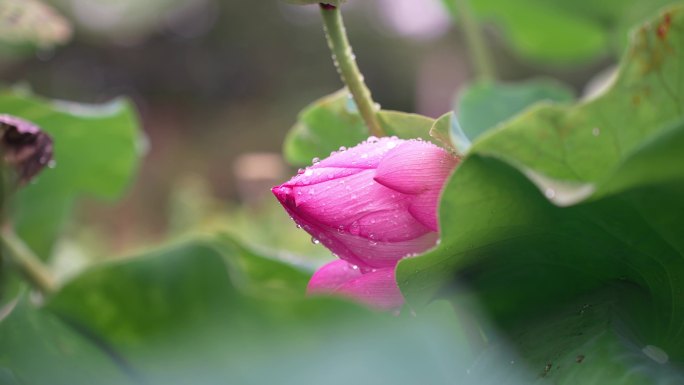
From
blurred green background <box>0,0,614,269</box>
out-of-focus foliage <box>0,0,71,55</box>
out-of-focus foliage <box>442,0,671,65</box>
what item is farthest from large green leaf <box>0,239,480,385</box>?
blurred green background <box>0,0,614,269</box>

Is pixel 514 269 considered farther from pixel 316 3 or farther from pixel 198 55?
pixel 198 55

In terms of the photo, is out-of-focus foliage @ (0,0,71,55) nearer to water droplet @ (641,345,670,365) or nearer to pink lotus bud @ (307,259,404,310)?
pink lotus bud @ (307,259,404,310)

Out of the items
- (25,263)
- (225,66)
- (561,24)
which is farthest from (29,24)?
(225,66)

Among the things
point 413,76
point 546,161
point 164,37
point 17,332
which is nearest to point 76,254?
point 17,332

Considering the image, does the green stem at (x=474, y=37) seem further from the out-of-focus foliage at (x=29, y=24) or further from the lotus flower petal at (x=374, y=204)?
the lotus flower petal at (x=374, y=204)

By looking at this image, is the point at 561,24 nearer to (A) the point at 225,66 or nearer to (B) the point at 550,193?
(B) the point at 550,193

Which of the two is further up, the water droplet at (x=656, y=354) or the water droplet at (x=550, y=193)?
the water droplet at (x=550, y=193)

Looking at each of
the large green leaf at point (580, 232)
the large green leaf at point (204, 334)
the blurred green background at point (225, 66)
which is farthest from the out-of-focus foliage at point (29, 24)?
the blurred green background at point (225, 66)
